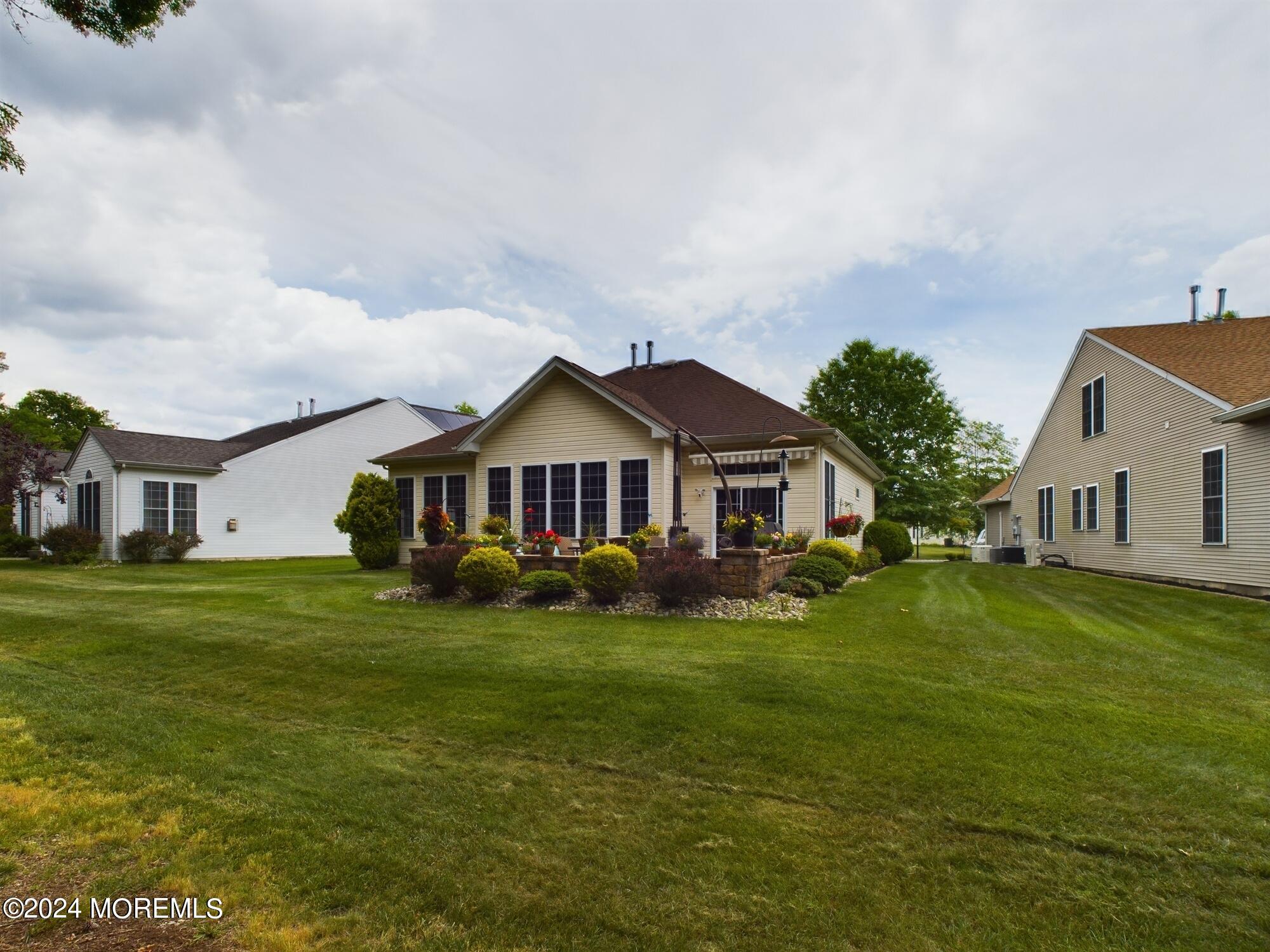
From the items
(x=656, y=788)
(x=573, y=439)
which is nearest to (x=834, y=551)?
(x=573, y=439)

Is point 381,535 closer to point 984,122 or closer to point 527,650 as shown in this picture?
point 527,650

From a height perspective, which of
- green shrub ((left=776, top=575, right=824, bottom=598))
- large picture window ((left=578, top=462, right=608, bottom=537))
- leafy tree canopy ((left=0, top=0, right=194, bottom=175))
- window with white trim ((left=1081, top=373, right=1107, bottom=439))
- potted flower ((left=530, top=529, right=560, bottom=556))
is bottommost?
green shrub ((left=776, top=575, right=824, bottom=598))

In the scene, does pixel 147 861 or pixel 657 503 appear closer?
pixel 147 861

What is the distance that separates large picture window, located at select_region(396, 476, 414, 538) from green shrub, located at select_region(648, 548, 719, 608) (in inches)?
468

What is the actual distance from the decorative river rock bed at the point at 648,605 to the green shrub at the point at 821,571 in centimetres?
82

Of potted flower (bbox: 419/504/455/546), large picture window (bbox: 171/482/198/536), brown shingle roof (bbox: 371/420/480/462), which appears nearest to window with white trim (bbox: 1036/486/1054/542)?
brown shingle roof (bbox: 371/420/480/462)

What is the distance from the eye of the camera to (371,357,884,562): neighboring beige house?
1472 cm

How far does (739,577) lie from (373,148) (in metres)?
10.5

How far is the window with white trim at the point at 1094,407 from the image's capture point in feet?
58.0

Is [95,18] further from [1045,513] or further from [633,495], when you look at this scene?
[1045,513]

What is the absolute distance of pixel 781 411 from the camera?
15.6 m

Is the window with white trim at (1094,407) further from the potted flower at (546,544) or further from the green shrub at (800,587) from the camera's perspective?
the potted flower at (546,544)

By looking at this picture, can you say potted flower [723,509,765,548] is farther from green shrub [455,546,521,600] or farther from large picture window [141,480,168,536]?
large picture window [141,480,168,536]

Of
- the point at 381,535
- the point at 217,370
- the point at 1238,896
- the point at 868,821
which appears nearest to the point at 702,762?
the point at 868,821
